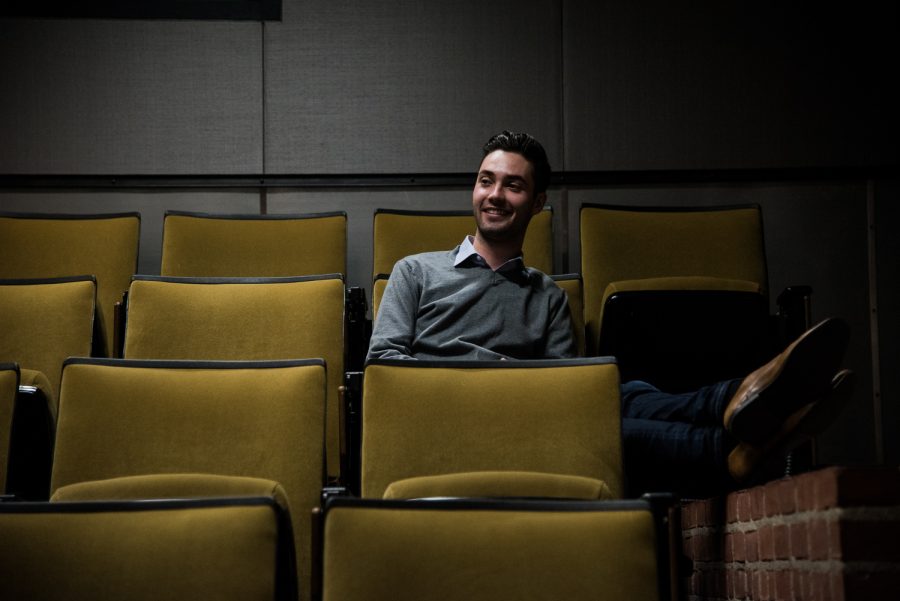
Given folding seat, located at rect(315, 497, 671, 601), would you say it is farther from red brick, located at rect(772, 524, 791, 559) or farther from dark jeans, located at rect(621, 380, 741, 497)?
dark jeans, located at rect(621, 380, 741, 497)

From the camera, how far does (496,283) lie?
1.07 m

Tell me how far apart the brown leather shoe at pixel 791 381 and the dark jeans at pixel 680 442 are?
0.17ft

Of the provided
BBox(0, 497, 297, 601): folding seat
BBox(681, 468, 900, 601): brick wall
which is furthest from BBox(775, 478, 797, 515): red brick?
BBox(0, 497, 297, 601): folding seat

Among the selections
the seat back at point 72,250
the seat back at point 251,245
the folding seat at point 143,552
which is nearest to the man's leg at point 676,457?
the folding seat at point 143,552

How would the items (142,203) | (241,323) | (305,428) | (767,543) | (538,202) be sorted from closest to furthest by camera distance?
(767,543), (305,428), (241,323), (538,202), (142,203)

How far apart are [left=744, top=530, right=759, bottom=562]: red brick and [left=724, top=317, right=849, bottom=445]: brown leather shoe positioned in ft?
0.22

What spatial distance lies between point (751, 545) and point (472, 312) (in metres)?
0.45

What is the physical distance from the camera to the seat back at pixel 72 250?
1.29 m

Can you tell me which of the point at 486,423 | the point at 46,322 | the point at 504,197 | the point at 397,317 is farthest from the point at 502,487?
the point at 46,322

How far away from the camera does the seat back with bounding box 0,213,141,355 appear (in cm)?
129

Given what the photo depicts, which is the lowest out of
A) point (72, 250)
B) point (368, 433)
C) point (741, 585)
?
point (741, 585)

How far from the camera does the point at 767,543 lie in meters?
0.63

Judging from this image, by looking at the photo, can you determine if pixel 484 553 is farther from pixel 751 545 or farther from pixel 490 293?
pixel 490 293

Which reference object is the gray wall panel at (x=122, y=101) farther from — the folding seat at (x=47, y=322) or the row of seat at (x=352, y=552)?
the row of seat at (x=352, y=552)
